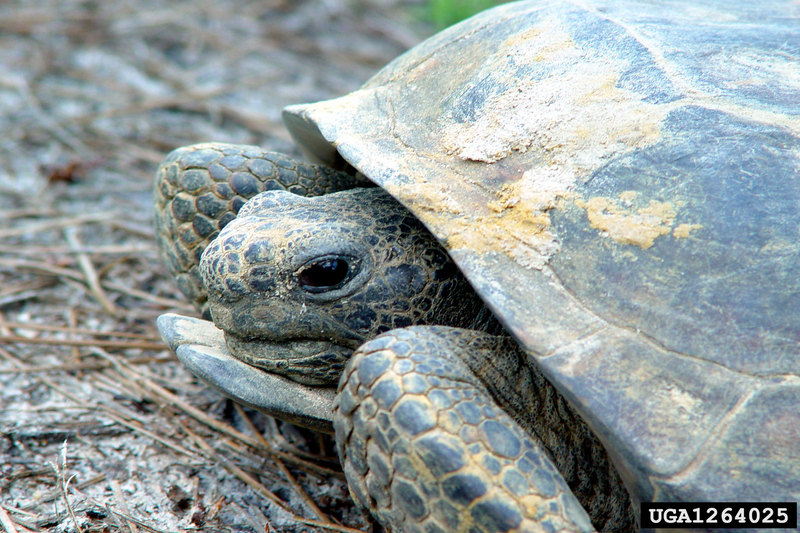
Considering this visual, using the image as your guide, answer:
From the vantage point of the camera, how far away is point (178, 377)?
9.59 ft

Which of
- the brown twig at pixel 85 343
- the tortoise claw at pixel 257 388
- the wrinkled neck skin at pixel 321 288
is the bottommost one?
the brown twig at pixel 85 343

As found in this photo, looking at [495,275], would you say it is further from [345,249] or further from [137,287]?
[137,287]

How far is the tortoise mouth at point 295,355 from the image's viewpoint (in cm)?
210

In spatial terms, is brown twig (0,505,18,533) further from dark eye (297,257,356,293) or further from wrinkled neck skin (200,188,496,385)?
dark eye (297,257,356,293)

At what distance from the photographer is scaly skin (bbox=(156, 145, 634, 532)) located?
5.18 ft

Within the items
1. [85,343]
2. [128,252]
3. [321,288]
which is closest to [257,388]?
[321,288]

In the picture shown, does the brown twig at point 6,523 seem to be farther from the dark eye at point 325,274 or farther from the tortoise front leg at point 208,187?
the dark eye at point 325,274

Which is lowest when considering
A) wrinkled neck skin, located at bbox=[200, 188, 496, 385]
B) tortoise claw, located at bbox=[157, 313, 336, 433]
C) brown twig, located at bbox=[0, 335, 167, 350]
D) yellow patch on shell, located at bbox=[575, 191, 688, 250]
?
brown twig, located at bbox=[0, 335, 167, 350]

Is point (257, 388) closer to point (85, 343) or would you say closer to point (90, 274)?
point (85, 343)

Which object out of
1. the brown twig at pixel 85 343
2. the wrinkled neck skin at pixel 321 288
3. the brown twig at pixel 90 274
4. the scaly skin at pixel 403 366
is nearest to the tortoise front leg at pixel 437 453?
the scaly skin at pixel 403 366

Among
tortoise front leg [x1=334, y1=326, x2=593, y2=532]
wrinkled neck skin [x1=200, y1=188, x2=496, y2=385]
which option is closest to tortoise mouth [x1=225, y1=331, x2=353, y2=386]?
wrinkled neck skin [x1=200, y1=188, x2=496, y2=385]

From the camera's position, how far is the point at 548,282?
174 centimetres

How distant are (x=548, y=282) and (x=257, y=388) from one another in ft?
2.97

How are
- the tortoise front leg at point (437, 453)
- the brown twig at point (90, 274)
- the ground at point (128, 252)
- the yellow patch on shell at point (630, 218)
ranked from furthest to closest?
the brown twig at point (90, 274) → the ground at point (128, 252) → the yellow patch on shell at point (630, 218) → the tortoise front leg at point (437, 453)
